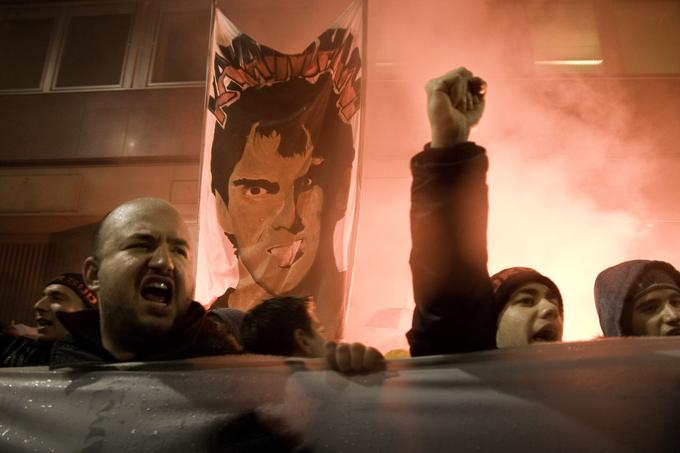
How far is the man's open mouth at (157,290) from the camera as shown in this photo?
1.93m

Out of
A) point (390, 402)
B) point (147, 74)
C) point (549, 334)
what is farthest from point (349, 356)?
point (147, 74)

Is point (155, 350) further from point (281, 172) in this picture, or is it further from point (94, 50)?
point (94, 50)

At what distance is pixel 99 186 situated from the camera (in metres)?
8.26

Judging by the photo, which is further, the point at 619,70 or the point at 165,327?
the point at 619,70

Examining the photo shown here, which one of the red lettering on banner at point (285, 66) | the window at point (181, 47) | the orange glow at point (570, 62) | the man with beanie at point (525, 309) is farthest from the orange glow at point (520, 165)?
the man with beanie at point (525, 309)

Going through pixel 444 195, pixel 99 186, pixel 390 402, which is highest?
pixel 99 186

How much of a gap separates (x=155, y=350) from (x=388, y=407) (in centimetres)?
81

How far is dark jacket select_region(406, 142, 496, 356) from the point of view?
1508 mm

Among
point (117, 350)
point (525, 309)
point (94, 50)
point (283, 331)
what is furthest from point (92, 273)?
point (94, 50)

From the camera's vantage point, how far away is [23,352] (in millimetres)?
2732

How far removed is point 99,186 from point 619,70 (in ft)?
25.2

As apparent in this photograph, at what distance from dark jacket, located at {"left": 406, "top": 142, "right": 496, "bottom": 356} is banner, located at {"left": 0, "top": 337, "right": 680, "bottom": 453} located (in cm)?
13

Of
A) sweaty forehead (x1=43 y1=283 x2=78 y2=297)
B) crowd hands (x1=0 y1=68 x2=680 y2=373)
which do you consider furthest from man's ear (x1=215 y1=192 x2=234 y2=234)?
crowd hands (x1=0 y1=68 x2=680 y2=373)

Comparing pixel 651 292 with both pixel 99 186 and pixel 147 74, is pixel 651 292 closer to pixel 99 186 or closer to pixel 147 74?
pixel 99 186
